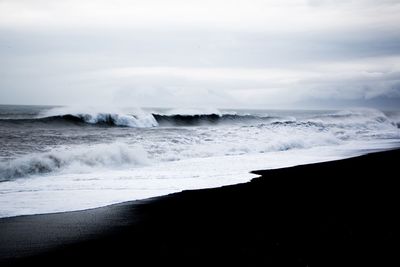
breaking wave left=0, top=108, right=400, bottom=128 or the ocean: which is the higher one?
breaking wave left=0, top=108, right=400, bottom=128

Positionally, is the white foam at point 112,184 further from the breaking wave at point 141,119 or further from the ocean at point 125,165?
the breaking wave at point 141,119

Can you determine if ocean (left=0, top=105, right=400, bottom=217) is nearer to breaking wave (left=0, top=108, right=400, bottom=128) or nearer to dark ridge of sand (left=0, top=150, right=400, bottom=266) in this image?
dark ridge of sand (left=0, top=150, right=400, bottom=266)

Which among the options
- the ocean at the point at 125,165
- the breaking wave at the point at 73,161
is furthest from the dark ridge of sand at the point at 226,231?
the breaking wave at the point at 73,161

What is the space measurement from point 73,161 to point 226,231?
7.29m

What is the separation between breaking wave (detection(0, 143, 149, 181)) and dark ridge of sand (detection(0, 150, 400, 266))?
13.9 feet

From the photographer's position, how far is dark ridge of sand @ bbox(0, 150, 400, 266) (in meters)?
3.84

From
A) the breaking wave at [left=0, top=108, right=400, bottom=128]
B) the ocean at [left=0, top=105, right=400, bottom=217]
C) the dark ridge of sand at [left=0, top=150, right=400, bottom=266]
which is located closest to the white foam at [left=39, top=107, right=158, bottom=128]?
the breaking wave at [left=0, top=108, right=400, bottom=128]

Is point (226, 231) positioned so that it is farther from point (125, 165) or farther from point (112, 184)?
point (125, 165)

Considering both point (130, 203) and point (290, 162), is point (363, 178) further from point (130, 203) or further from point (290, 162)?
point (130, 203)

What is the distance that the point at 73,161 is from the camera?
36.5 feet

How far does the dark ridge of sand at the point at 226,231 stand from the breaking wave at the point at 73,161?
4.23 m

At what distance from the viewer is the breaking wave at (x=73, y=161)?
972 cm

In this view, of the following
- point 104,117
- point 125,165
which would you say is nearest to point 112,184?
point 125,165

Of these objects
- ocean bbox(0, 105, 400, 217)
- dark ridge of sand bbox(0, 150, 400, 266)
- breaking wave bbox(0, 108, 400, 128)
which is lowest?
dark ridge of sand bbox(0, 150, 400, 266)
